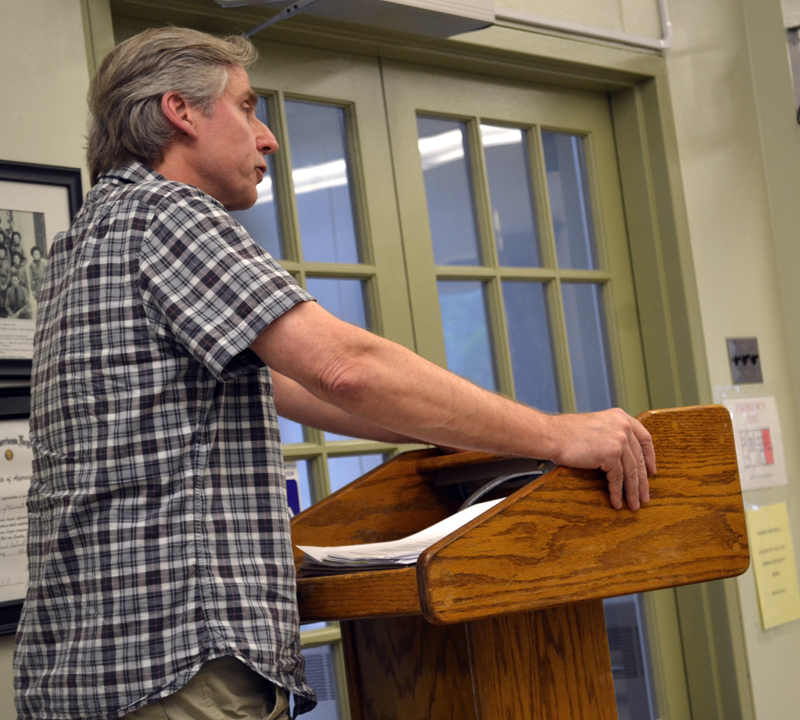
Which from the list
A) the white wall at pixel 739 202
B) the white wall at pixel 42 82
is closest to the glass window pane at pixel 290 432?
the white wall at pixel 42 82

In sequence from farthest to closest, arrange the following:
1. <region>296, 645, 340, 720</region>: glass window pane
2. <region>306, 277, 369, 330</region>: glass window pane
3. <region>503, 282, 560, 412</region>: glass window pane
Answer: <region>503, 282, 560, 412</region>: glass window pane, <region>306, 277, 369, 330</region>: glass window pane, <region>296, 645, 340, 720</region>: glass window pane

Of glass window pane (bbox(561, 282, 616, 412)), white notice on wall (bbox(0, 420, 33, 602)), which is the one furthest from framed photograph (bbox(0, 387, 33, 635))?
glass window pane (bbox(561, 282, 616, 412))

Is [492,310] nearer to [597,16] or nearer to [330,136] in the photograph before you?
[330,136]

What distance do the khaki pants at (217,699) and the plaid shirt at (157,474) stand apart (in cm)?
2

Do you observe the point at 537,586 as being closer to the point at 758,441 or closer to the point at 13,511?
the point at 13,511

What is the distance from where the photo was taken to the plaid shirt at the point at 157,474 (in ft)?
3.30

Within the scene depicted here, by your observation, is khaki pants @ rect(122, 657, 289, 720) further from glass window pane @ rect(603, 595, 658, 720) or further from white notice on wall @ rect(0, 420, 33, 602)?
glass window pane @ rect(603, 595, 658, 720)

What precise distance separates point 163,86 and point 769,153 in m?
2.29

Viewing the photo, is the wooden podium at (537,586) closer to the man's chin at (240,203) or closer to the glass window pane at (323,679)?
the man's chin at (240,203)

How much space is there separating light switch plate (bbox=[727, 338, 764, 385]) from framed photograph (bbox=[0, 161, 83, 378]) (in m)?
1.90

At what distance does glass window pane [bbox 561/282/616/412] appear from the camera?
8.89 ft

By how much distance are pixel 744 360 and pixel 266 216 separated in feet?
4.87

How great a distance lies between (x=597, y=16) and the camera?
2.71 m

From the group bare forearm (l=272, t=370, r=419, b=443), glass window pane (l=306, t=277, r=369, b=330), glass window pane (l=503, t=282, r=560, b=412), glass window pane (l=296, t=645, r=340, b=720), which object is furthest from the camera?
glass window pane (l=503, t=282, r=560, b=412)
